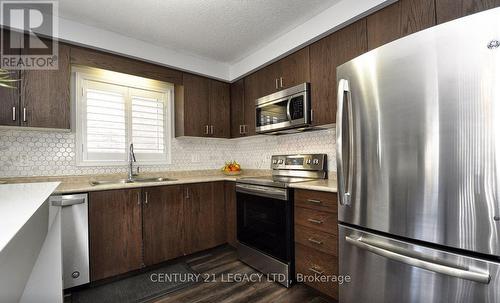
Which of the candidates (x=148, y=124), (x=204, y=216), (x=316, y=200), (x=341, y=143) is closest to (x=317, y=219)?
(x=316, y=200)

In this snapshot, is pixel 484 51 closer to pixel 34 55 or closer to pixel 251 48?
pixel 251 48

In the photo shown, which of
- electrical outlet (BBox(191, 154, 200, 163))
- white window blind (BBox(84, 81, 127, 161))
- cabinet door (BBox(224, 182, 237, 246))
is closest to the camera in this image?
white window blind (BBox(84, 81, 127, 161))

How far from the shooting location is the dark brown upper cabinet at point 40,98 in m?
1.88

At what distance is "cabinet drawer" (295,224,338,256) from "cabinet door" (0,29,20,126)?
8.33 feet

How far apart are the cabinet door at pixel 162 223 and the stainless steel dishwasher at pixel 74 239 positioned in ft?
1.57

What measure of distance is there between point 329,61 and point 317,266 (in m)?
1.74

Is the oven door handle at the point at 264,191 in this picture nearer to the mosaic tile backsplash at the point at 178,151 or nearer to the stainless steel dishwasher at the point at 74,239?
the mosaic tile backsplash at the point at 178,151

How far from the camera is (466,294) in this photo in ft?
3.17

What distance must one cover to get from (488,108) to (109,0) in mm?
2530

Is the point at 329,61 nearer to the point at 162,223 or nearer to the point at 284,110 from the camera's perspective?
the point at 284,110

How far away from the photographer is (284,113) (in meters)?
2.40

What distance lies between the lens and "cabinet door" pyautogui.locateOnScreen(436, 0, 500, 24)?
1212 mm

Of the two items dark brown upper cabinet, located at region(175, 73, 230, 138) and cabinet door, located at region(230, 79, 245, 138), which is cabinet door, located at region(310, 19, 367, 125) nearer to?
cabinet door, located at region(230, 79, 245, 138)

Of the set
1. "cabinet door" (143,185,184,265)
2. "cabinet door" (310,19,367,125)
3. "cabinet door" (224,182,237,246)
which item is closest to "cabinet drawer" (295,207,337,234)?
"cabinet door" (310,19,367,125)
